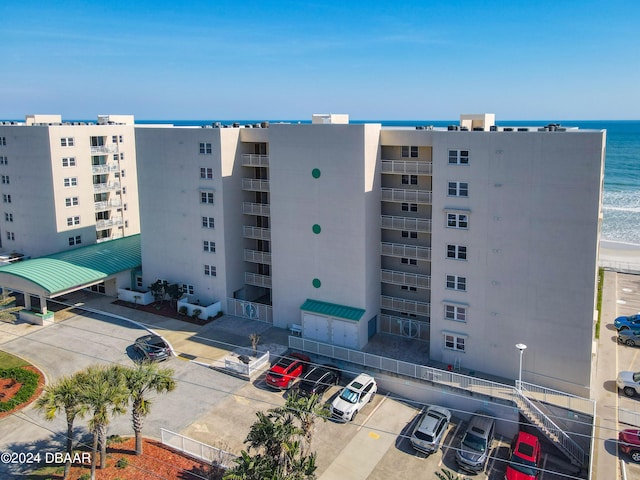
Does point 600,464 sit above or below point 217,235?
below

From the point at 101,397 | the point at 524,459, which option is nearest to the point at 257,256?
the point at 101,397

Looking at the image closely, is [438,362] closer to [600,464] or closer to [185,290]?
[600,464]

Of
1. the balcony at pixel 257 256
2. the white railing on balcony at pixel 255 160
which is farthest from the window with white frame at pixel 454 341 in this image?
the white railing on balcony at pixel 255 160

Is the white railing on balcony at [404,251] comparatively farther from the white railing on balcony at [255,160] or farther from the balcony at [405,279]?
the white railing on balcony at [255,160]

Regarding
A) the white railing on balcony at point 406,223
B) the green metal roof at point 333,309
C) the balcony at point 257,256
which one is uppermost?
the white railing on balcony at point 406,223

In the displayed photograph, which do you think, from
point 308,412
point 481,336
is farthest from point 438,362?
point 308,412
